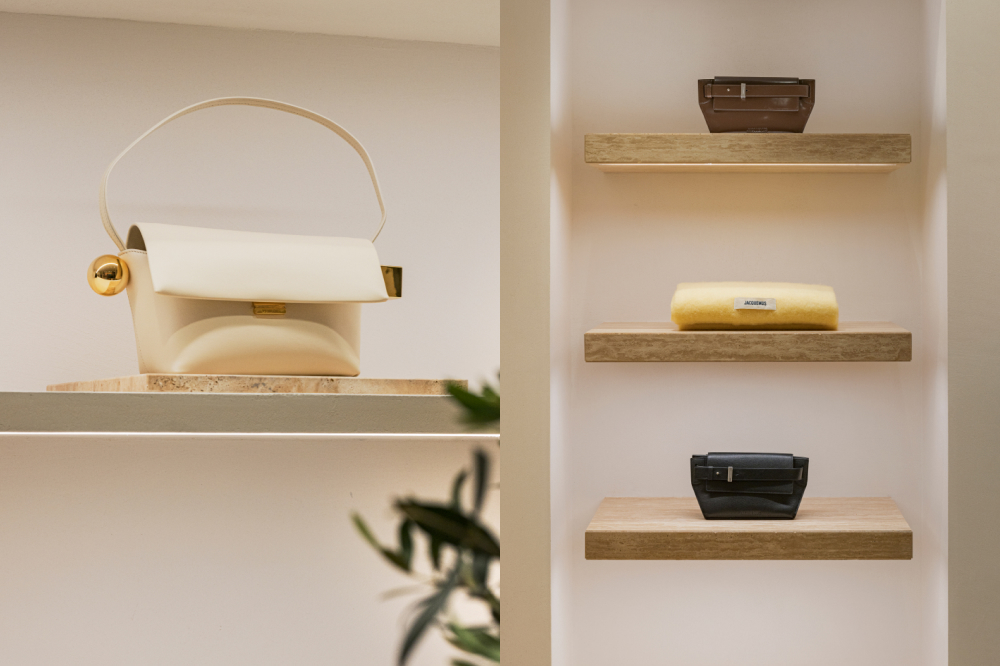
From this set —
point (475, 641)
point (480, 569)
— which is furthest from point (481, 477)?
point (475, 641)

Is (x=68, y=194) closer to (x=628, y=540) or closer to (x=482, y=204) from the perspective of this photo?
(x=482, y=204)

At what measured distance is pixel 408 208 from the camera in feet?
5.26

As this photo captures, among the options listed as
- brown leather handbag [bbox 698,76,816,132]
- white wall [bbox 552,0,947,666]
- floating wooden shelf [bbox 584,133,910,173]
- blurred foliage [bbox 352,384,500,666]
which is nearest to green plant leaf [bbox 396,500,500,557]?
blurred foliage [bbox 352,384,500,666]

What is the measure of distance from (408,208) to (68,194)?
656 millimetres

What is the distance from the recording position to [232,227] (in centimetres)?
156

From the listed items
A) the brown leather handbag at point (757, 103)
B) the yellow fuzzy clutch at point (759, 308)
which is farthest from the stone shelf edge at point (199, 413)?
the brown leather handbag at point (757, 103)

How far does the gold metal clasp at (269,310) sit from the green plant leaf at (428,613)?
0.54m

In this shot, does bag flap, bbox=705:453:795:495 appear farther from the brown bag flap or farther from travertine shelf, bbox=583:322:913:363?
the brown bag flap

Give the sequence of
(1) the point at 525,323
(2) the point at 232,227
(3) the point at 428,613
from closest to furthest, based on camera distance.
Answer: (1) the point at 525,323
(3) the point at 428,613
(2) the point at 232,227

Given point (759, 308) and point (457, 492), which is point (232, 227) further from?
point (759, 308)

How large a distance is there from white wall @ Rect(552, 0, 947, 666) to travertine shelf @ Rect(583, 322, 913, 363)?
18 cm

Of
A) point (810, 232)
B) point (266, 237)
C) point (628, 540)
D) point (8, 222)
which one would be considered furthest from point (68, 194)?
point (810, 232)

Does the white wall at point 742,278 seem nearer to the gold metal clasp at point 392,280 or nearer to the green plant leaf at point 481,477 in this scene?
the green plant leaf at point 481,477

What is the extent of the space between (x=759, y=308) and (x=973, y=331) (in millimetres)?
325
